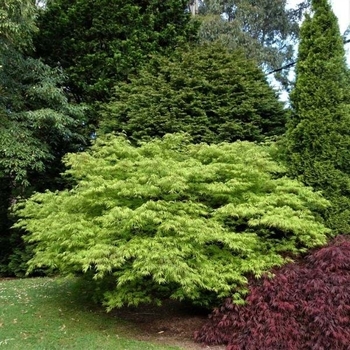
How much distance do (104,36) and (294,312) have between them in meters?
8.04

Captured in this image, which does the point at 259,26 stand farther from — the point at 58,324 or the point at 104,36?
the point at 58,324

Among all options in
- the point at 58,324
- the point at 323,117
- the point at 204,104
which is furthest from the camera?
the point at 204,104

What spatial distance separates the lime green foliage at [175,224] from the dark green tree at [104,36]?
4648mm

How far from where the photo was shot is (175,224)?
421 centimetres

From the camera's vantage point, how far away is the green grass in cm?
432

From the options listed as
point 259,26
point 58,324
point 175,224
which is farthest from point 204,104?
point 259,26

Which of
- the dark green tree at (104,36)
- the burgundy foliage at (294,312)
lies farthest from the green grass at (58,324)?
the dark green tree at (104,36)

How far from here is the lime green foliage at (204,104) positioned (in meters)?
7.32

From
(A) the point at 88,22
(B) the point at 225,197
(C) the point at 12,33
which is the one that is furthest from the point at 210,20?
(B) the point at 225,197

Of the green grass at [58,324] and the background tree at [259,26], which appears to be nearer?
the green grass at [58,324]

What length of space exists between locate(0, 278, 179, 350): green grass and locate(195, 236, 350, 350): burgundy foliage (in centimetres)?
69

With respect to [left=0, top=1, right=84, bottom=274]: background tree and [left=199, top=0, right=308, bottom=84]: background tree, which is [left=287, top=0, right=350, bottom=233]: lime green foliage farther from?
[left=199, top=0, right=308, bottom=84]: background tree

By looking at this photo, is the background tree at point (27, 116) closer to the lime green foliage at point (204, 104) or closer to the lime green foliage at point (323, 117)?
Result: the lime green foliage at point (204, 104)

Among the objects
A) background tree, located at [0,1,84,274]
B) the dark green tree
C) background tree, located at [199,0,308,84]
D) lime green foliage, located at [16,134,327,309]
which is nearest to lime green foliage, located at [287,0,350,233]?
lime green foliage, located at [16,134,327,309]
